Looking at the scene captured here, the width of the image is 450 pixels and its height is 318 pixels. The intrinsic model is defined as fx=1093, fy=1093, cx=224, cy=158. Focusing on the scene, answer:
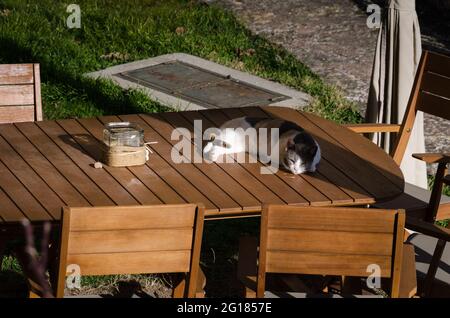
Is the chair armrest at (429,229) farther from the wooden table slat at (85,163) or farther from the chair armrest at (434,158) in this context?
the wooden table slat at (85,163)

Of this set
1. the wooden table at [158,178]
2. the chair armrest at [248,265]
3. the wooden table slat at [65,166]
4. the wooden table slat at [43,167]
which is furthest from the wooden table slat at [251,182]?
the wooden table slat at [43,167]

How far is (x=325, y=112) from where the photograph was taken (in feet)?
26.8

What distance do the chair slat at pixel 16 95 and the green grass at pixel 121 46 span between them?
1.88 meters

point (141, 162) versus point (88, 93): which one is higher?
point (141, 162)

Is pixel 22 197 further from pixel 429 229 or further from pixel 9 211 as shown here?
pixel 429 229

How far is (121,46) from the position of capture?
30.9 ft

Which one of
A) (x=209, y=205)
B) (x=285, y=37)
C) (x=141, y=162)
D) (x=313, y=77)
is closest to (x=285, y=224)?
(x=209, y=205)

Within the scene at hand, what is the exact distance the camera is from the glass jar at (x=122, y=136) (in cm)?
495

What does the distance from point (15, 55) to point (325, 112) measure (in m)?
2.66

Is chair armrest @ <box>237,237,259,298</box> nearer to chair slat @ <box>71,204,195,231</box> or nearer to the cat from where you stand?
the cat

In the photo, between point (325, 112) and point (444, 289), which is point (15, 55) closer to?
point (325, 112)

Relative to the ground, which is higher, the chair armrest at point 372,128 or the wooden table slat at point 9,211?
the wooden table slat at point 9,211

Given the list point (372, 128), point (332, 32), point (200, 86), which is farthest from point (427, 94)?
point (332, 32)

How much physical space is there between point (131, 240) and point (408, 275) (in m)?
1.32
